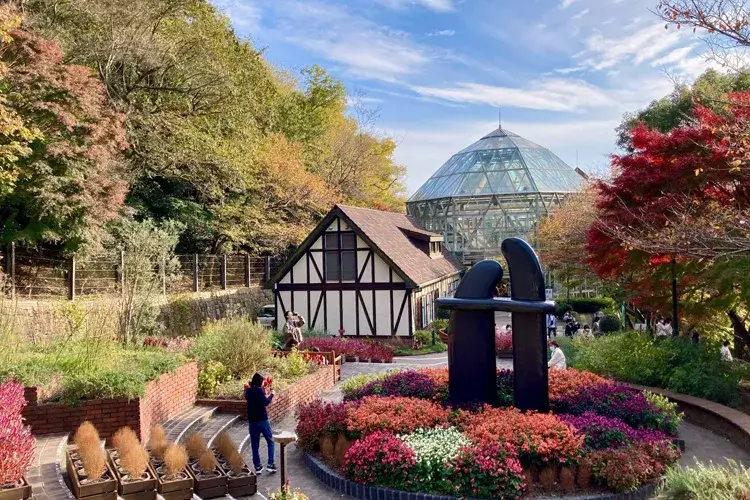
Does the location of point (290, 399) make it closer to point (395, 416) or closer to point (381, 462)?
point (395, 416)

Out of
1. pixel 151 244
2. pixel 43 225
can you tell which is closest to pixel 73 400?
pixel 151 244

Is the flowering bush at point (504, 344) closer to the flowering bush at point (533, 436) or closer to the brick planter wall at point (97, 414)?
the flowering bush at point (533, 436)

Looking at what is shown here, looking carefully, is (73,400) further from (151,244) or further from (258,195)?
(258,195)

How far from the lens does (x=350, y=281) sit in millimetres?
22328

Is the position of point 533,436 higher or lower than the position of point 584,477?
higher

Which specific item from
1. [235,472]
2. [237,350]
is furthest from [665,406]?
[237,350]

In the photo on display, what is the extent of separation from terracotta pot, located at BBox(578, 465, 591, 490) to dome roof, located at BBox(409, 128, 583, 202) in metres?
35.0

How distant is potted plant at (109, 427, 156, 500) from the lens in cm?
668

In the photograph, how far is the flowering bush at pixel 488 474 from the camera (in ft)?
22.6

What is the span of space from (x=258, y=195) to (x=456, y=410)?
73.0 ft

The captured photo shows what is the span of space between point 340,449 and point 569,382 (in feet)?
14.0

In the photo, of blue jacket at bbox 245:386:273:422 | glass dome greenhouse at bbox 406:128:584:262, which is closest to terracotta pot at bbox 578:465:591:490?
blue jacket at bbox 245:386:273:422

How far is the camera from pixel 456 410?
8922mm

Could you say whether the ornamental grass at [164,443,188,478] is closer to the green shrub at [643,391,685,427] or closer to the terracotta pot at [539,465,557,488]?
the terracotta pot at [539,465,557,488]
